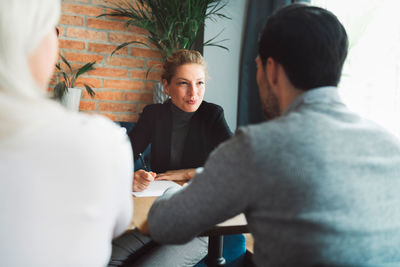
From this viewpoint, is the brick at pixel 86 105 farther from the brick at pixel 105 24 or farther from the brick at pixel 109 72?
the brick at pixel 105 24

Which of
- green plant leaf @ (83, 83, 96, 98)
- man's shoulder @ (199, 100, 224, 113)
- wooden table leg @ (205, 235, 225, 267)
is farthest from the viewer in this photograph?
green plant leaf @ (83, 83, 96, 98)

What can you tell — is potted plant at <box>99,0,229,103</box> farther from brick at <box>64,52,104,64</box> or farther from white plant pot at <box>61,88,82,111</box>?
white plant pot at <box>61,88,82,111</box>

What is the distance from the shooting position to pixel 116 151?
23.5 inches

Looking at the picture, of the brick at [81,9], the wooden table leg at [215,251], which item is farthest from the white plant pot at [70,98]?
the wooden table leg at [215,251]

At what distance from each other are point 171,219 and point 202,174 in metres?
0.13

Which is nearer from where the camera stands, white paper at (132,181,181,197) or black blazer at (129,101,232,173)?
white paper at (132,181,181,197)

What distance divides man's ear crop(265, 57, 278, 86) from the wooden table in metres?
0.41

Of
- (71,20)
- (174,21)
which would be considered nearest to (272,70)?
(174,21)

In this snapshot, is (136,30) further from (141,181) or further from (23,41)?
(23,41)

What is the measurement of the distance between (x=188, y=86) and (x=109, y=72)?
1.24 meters

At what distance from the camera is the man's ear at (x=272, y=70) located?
826mm

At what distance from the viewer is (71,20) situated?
2818 mm

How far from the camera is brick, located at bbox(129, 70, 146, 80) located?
3002 millimetres

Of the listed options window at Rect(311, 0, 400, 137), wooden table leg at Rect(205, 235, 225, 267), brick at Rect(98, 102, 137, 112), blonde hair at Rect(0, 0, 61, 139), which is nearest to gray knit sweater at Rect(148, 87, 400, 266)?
blonde hair at Rect(0, 0, 61, 139)
